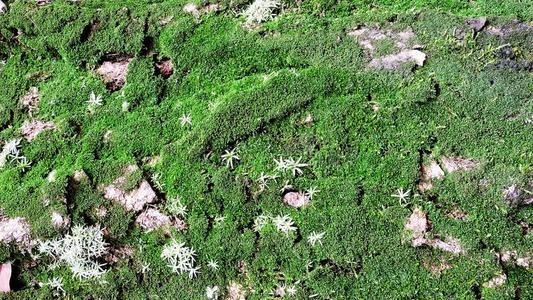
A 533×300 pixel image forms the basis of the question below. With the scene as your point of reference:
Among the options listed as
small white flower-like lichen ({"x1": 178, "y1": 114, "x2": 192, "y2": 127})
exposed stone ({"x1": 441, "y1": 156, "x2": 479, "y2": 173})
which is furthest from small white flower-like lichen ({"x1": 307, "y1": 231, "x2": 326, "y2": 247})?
small white flower-like lichen ({"x1": 178, "y1": 114, "x2": 192, "y2": 127})

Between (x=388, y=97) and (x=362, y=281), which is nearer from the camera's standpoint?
(x=362, y=281)

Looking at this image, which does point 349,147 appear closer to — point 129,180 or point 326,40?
point 326,40

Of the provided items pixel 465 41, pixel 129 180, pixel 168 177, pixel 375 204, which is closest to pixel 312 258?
pixel 375 204

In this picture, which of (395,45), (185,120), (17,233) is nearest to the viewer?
(17,233)

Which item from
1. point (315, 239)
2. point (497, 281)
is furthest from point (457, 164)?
point (315, 239)

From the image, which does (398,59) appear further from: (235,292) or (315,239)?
(235,292)
